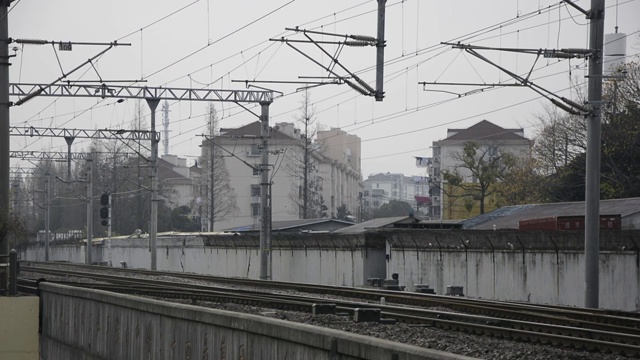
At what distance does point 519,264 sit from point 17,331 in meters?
19.1

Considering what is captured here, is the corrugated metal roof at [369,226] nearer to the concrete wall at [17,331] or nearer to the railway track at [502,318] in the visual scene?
the railway track at [502,318]

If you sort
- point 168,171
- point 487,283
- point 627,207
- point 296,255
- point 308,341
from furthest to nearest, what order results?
point 168,171
point 296,255
point 627,207
point 487,283
point 308,341

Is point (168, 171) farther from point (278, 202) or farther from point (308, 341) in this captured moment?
point (308, 341)

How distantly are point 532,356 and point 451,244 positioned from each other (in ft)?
86.2

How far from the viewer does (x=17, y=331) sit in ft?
72.0

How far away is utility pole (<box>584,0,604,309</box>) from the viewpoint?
24359mm

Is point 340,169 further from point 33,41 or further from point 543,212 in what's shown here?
point 33,41

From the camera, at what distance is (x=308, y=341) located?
11.6m

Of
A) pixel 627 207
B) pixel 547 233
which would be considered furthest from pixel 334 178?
pixel 547 233

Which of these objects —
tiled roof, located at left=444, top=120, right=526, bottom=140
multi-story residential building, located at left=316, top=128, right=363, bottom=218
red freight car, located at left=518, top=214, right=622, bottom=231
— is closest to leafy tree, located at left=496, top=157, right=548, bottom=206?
red freight car, located at left=518, top=214, right=622, bottom=231

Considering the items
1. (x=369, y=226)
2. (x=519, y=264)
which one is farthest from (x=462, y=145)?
(x=519, y=264)

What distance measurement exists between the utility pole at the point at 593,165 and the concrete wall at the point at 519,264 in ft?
21.5

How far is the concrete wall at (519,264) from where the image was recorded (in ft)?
104

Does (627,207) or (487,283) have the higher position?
(627,207)
